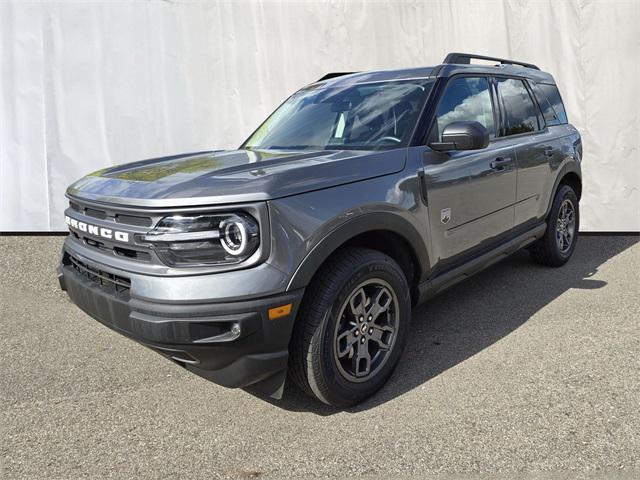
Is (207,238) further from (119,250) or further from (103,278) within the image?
(103,278)

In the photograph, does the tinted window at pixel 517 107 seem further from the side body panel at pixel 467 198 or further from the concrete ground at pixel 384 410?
the concrete ground at pixel 384 410

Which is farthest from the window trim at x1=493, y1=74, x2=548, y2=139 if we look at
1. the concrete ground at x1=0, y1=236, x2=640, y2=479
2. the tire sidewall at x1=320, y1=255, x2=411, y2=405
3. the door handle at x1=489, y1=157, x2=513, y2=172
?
the tire sidewall at x1=320, y1=255, x2=411, y2=405

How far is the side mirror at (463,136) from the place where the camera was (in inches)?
114

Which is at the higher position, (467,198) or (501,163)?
(501,163)

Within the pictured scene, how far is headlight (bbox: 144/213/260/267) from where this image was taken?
7.06 feet

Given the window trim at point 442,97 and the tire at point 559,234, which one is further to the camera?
the tire at point 559,234

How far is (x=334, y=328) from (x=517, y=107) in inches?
110

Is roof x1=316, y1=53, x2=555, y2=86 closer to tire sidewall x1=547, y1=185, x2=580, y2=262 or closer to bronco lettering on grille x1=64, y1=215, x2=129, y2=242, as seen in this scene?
tire sidewall x1=547, y1=185, x2=580, y2=262

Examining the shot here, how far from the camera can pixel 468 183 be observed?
10.8ft

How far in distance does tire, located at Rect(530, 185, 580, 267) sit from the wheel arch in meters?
2.31

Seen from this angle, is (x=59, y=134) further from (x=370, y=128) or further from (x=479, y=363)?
(x=479, y=363)

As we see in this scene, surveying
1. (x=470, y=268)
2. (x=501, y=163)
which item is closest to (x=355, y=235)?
(x=470, y=268)

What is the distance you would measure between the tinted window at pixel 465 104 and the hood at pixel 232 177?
60 centimetres

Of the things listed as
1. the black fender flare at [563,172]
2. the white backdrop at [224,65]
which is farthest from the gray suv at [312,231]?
the white backdrop at [224,65]
